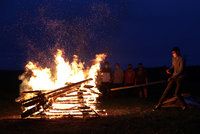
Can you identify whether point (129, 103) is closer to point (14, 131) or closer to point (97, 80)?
point (97, 80)

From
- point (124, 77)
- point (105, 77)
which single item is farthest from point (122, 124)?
point (124, 77)

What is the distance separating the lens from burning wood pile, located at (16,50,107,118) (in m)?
16.1

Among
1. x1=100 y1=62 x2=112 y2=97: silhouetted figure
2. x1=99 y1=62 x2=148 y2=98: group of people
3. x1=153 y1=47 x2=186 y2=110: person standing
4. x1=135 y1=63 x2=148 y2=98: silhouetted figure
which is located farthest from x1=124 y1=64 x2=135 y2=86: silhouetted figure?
x1=153 y1=47 x2=186 y2=110: person standing

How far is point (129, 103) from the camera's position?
69.8 feet

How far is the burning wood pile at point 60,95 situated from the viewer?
634 inches

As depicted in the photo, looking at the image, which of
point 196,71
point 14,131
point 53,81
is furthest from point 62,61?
point 196,71

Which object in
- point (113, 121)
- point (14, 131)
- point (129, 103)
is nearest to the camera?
point (14, 131)

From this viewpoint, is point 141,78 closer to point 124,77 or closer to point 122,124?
point 124,77

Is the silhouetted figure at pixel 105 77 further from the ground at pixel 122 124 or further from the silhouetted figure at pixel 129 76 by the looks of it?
the ground at pixel 122 124

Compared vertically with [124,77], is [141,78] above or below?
below

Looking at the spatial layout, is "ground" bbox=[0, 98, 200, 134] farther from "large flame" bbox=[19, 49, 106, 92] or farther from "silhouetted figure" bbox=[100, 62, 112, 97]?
Result: "silhouetted figure" bbox=[100, 62, 112, 97]

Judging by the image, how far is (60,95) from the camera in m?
16.8

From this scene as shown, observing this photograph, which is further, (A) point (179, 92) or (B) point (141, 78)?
(B) point (141, 78)

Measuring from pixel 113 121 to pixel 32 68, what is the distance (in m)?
5.65
